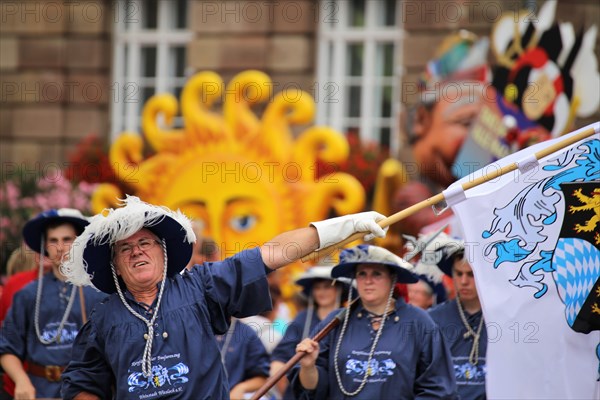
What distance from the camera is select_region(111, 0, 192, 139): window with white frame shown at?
18.1 meters

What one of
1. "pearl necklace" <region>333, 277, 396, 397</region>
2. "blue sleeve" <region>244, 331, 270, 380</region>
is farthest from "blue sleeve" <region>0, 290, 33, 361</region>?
"pearl necklace" <region>333, 277, 396, 397</region>

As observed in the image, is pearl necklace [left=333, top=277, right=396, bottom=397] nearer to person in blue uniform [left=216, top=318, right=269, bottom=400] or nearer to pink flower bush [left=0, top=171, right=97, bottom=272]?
person in blue uniform [left=216, top=318, right=269, bottom=400]

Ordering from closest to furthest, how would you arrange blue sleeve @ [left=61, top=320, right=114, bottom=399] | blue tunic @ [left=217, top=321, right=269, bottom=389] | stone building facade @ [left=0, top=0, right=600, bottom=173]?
blue sleeve @ [left=61, top=320, right=114, bottom=399] → blue tunic @ [left=217, top=321, right=269, bottom=389] → stone building facade @ [left=0, top=0, right=600, bottom=173]

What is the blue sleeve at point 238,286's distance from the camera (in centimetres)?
627

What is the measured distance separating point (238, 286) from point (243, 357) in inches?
128

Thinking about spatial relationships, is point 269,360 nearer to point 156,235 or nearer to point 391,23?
point 156,235

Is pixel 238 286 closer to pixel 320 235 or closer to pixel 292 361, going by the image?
pixel 320 235

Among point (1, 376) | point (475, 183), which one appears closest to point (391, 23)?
point (1, 376)

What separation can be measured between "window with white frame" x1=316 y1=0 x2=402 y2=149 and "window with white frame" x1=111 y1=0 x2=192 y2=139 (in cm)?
224

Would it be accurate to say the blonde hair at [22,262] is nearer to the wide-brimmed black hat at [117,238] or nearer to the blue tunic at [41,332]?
the blue tunic at [41,332]

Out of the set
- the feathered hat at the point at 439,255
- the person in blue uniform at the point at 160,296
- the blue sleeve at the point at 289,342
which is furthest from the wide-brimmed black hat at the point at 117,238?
the blue sleeve at the point at 289,342

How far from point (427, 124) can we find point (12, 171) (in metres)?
5.37

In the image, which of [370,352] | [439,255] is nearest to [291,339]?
[439,255]

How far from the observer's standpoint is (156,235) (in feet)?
21.0
